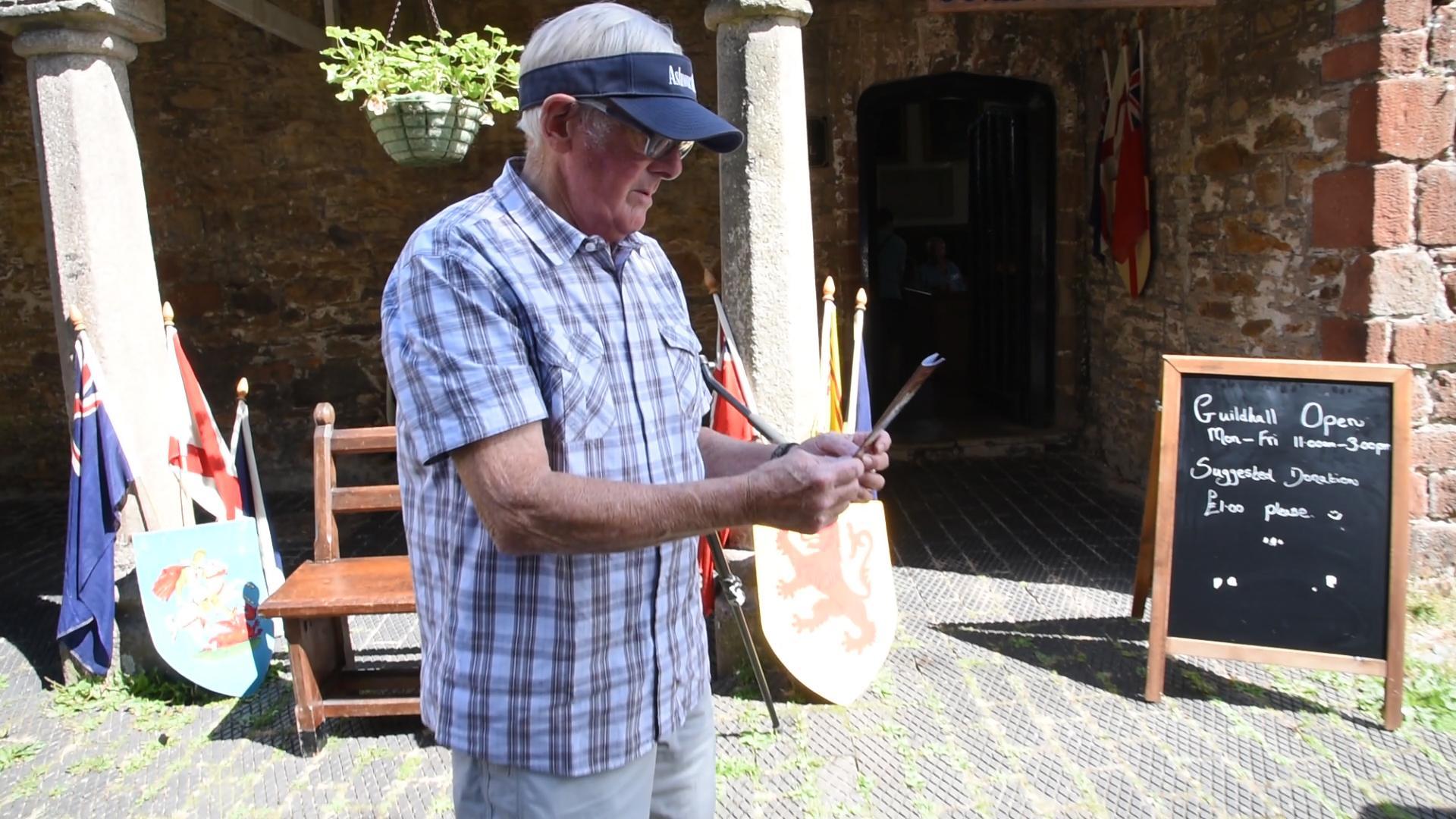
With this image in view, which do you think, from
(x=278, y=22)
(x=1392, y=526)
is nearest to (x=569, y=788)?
(x=1392, y=526)

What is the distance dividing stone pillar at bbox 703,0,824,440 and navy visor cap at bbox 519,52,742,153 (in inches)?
88.5

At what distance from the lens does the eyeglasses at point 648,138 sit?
1.44 metres

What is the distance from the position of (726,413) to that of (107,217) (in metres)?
2.37

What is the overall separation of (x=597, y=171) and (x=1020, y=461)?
6017 mm

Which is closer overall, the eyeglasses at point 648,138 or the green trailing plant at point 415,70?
the eyeglasses at point 648,138

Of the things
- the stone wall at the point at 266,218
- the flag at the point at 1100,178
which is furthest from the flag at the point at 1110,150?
the stone wall at the point at 266,218

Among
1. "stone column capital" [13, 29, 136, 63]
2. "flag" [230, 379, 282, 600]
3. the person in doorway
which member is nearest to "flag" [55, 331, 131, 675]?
"flag" [230, 379, 282, 600]

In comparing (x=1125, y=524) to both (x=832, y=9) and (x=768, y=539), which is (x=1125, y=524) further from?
(x=832, y=9)

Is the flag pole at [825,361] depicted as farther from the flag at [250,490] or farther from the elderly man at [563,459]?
the elderly man at [563,459]

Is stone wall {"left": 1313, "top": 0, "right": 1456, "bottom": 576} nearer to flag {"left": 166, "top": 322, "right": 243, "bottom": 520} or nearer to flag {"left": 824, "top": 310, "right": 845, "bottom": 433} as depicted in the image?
flag {"left": 824, "top": 310, "right": 845, "bottom": 433}

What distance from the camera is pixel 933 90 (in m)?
7.02

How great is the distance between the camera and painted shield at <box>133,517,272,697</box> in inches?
148

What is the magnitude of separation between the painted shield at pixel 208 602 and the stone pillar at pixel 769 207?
197cm

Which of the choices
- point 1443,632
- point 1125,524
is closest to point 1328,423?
point 1443,632
